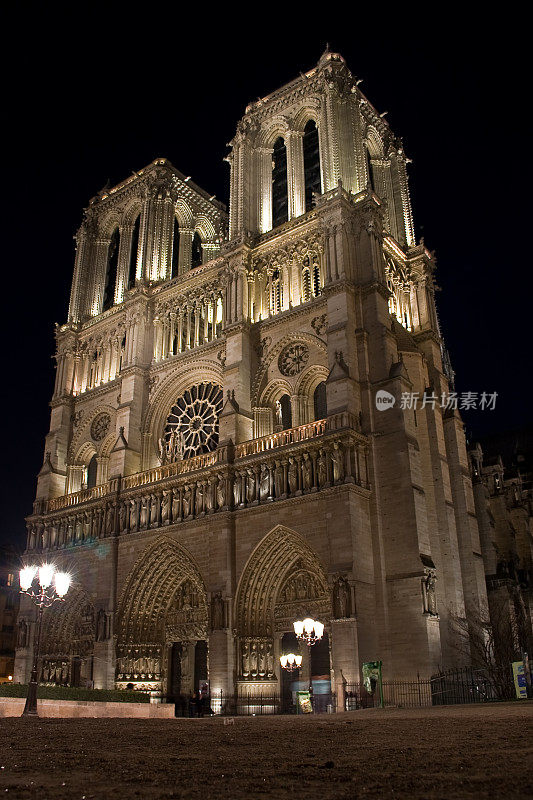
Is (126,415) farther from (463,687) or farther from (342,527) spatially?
(463,687)

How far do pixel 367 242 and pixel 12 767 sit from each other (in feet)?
76.7

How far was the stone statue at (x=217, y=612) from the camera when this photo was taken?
2270 cm

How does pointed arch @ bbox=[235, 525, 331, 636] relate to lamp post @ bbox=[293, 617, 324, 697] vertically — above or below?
above

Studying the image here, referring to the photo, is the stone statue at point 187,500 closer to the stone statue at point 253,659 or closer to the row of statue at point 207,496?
the row of statue at point 207,496

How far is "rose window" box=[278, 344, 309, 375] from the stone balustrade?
3.46 m

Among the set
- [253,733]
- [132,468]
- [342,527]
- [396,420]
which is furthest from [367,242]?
[253,733]

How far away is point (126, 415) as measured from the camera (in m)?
30.2

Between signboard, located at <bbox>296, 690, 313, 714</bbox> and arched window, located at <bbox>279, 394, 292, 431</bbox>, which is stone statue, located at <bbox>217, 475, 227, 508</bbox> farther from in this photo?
signboard, located at <bbox>296, 690, 313, 714</bbox>

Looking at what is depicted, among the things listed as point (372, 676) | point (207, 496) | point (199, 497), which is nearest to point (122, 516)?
point (199, 497)

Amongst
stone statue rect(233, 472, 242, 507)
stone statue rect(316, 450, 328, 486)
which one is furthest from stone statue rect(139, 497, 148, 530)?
stone statue rect(316, 450, 328, 486)

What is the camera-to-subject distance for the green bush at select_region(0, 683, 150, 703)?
16734mm

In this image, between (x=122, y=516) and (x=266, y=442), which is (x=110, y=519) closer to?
(x=122, y=516)

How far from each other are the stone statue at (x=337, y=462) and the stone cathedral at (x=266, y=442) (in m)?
0.07

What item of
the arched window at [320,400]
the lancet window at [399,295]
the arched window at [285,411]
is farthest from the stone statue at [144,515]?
the lancet window at [399,295]
